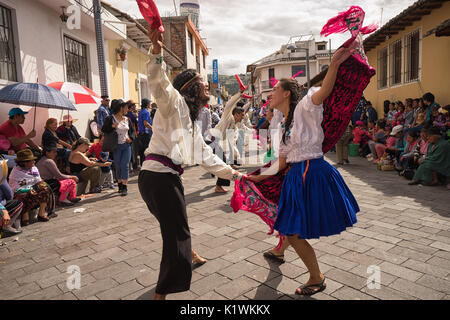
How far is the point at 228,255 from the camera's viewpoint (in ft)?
12.4

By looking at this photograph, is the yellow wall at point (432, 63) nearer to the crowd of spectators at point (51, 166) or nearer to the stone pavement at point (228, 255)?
the stone pavement at point (228, 255)

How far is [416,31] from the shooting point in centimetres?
1134

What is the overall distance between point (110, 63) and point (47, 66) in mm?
4127

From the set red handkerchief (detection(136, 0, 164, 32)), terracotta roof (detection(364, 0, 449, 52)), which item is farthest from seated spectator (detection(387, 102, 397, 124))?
red handkerchief (detection(136, 0, 164, 32))

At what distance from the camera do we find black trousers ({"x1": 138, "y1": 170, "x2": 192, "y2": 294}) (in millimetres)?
2570

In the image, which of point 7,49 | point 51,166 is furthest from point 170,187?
point 7,49

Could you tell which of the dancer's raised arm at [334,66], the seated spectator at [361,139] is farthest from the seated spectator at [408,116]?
the dancer's raised arm at [334,66]

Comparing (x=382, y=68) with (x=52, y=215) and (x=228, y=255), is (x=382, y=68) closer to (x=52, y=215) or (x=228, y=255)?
Answer: (x=228, y=255)

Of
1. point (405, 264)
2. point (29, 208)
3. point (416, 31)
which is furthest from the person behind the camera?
point (416, 31)

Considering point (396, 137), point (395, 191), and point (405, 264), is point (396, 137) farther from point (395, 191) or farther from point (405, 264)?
point (405, 264)

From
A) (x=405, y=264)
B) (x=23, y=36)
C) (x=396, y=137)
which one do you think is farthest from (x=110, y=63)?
(x=405, y=264)

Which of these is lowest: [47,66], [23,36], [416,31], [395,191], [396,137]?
[395,191]

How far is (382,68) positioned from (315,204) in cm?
1407
